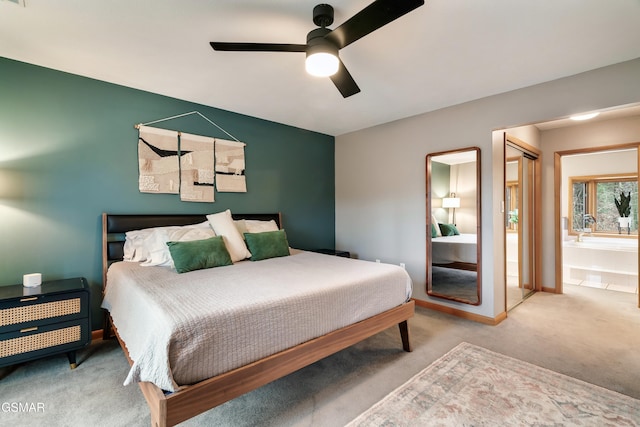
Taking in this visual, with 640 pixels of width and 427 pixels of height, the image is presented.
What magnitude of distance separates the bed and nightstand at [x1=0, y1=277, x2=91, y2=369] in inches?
144

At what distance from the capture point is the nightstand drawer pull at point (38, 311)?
199 cm

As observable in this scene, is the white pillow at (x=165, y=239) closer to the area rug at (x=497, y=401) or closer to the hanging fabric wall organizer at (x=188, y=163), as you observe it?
the hanging fabric wall organizer at (x=188, y=163)

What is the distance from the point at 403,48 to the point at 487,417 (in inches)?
103

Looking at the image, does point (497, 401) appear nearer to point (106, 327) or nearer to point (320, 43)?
point (320, 43)

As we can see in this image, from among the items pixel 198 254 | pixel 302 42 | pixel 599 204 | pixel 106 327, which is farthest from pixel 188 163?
pixel 599 204

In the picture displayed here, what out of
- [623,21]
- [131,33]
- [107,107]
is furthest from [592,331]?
[107,107]

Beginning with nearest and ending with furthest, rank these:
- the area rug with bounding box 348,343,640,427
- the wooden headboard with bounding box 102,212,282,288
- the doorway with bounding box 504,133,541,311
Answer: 1. the area rug with bounding box 348,343,640,427
2. the wooden headboard with bounding box 102,212,282,288
3. the doorway with bounding box 504,133,541,311

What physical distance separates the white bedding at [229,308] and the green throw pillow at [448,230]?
1.33 m

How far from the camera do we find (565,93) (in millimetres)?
2674

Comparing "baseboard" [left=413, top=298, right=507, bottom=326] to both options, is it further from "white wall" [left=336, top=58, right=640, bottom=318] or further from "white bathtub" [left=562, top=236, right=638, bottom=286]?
"white bathtub" [left=562, top=236, right=638, bottom=286]

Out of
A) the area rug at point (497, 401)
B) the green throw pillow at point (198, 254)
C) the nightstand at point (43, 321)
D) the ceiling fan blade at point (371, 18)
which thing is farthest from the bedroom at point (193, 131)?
A: the ceiling fan blade at point (371, 18)

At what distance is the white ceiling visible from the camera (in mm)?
1811

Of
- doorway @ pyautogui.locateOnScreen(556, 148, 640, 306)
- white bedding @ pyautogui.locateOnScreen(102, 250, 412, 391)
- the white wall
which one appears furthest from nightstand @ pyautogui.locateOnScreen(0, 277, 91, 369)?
doorway @ pyautogui.locateOnScreen(556, 148, 640, 306)

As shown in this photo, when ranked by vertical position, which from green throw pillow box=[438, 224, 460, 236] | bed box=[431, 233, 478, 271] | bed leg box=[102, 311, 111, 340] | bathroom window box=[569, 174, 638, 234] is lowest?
bed leg box=[102, 311, 111, 340]
